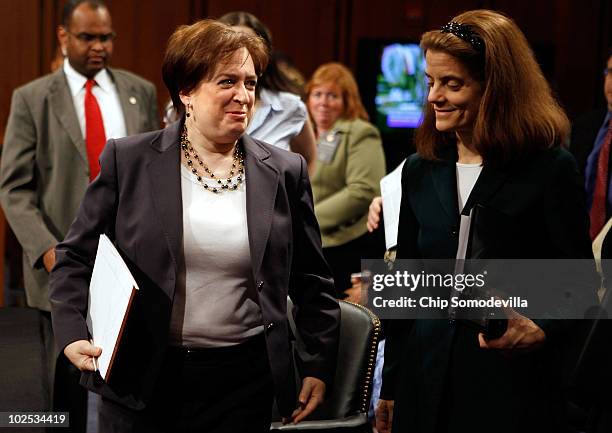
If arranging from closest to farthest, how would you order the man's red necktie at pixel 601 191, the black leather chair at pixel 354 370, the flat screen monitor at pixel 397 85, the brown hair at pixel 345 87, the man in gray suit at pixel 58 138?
1. the black leather chair at pixel 354 370
2. the man in gray suit at pixel 58 138
3. the man's red necktie at pixel 601 191
4. the brown hair at pixel 345 87
5. the flat screen monitor at pixel 397 85

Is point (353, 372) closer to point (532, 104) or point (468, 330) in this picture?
point (468, 330)

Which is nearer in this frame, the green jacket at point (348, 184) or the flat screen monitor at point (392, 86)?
the green jacket at point (348, 184)

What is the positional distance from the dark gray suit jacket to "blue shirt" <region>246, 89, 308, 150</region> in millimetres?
1096

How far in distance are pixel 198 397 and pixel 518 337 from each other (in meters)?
0.70

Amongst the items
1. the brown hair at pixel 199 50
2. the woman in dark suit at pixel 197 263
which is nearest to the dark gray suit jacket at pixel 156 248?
the woman in dark suit at pixel 197 263

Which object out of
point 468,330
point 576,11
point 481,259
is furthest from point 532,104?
point 576,11

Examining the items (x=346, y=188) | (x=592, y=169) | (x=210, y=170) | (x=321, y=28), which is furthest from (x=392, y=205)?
(x=321, y=28)

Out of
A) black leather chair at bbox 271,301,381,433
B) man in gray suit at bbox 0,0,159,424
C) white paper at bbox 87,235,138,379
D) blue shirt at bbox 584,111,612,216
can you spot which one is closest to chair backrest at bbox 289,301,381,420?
black leather chair at bbox 271,301,381,433

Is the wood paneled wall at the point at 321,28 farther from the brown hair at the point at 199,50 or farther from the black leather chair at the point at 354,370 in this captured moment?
the brown hair at the point at 199,50

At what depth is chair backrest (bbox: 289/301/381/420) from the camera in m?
2.52

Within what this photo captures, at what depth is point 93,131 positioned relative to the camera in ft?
12.4

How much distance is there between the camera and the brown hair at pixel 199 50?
201 cm

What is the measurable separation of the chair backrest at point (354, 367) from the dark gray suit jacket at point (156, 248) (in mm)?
426

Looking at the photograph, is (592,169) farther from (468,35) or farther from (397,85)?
(397,85)
